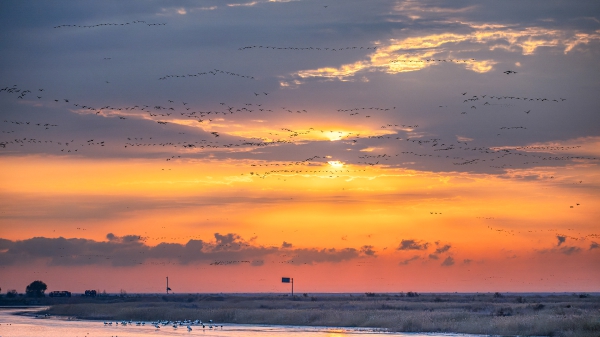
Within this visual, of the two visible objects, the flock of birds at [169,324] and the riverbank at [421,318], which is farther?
the flock of birds at [169,324]

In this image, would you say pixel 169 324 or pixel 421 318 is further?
pixel 169 324

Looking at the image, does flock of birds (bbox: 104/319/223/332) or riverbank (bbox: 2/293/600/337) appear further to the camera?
flock of birds (bbox: 104/319/223/332)

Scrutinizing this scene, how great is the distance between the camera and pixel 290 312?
117 metres

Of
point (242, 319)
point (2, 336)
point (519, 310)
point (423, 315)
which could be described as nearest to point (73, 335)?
point (2, 336)

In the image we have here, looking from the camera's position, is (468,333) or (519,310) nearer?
(468,333)

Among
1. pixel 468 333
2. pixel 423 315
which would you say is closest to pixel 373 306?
pixel 423 315

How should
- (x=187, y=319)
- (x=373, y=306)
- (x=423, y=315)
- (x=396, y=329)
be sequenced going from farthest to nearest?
(x=373, y=306) → (x=187, y=319) → (x=423, y=315) → (x=396, y=329)

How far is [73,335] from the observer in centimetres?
8888

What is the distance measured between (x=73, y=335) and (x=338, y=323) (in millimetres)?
38006

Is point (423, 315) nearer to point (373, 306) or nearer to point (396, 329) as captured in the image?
point (396, 329)

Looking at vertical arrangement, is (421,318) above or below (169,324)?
above

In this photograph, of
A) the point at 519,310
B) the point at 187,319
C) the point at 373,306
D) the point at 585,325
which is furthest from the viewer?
the point at 373,306

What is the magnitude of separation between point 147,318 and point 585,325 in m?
78.1

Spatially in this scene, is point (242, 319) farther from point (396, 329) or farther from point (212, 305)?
point (212, 305)
